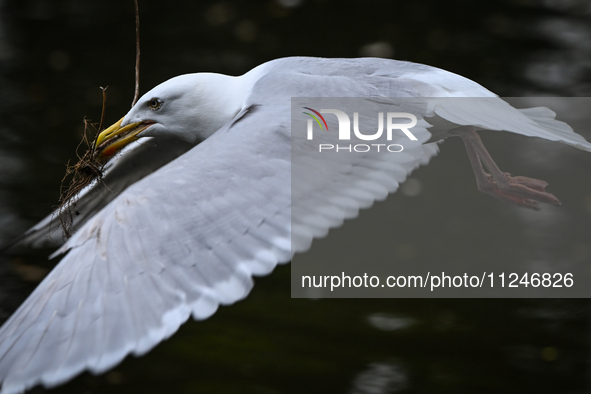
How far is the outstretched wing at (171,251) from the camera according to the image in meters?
0.74

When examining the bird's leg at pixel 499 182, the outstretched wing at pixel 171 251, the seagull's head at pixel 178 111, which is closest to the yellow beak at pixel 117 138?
the seagull's head at pixel 178 111

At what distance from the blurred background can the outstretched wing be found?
0.61m

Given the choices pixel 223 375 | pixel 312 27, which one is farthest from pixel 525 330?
pixel 312 27

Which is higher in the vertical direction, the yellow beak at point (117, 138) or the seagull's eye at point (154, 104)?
the seagull's eye at point (154, 104)

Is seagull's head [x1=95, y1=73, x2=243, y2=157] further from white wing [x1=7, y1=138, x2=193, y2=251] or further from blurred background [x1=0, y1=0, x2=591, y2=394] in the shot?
blurred background [x1=0, y1=0, x2=591, y2=394]

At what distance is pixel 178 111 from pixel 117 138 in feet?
0.38

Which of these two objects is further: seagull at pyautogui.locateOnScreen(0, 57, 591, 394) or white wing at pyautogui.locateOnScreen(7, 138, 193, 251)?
white wing at pyautogui.locateOnScreen(7, 138, 193, 251)

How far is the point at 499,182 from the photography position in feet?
3.73

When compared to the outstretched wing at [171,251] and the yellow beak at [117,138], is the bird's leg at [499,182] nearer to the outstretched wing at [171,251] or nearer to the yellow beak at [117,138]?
the outstretched wing at [171,251]

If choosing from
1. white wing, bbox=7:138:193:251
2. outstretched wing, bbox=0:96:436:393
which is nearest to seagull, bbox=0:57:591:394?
outstretched wing, bbox=0:96:436:393

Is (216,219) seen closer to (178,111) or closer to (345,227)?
(178,111)

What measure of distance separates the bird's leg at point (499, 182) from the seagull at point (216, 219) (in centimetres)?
13

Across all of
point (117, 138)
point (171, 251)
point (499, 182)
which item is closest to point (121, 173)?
point (117, 138)

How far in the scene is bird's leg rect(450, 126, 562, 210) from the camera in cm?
111
